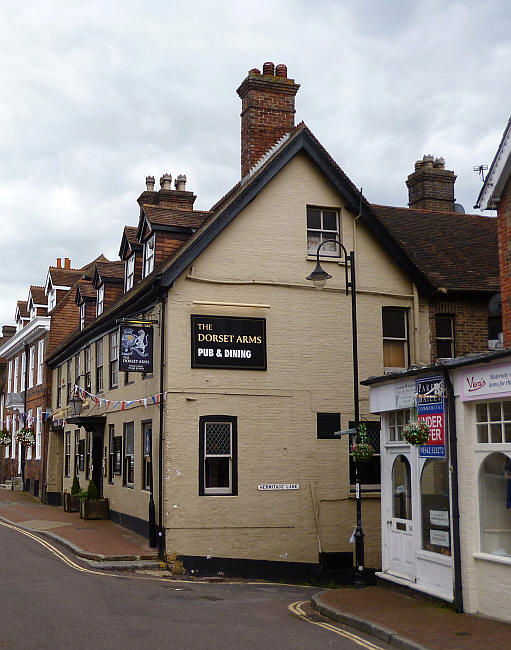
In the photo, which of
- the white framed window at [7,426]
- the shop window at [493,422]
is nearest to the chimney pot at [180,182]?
the shop window at [493,422]

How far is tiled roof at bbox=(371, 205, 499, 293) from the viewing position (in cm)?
2152

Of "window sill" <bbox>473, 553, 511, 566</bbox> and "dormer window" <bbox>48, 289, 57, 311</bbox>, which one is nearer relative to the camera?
"window sill" <bbox>473, 553, 511, 566</bbox>

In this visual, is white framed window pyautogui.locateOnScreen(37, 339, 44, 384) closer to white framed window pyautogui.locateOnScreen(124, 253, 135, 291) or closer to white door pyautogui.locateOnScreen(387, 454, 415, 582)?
white framed window pyautogui.locateOnScreen(124, 253, 135, 291)

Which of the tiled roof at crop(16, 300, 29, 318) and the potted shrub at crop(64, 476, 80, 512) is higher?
the tiled roof at crop(16, 300, 29, 318)

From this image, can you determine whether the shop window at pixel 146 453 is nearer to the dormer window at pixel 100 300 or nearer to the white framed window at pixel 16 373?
the dormer window at pixel 100 300

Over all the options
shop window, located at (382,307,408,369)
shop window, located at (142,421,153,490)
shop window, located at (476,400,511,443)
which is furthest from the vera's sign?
shop window, located at (476,400,511,443)

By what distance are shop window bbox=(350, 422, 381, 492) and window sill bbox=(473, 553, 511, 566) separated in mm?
8111

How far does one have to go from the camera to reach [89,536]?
20.1 meters

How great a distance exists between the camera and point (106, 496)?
24.4 meters

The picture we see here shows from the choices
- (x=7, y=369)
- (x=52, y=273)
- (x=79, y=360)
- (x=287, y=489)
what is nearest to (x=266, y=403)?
(x=287, y=489)

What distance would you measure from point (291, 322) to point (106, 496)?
30.1 feet

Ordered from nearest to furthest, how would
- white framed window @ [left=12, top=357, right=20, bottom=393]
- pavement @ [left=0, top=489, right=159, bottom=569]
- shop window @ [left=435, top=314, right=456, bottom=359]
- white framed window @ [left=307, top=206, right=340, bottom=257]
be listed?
pavement @ [left=0, top=489, right=159, bottom=569] → white framed window @ [left=307, top=206, right=340, bottom=257] → shop window @ [left=435, top=314, right=456, bottom=359] → white framed window @ [left=12, top=357, right=20, bottom=393]

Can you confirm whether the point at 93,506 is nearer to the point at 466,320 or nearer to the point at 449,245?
the point at 466,320

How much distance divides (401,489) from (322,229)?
8635 millimetres
